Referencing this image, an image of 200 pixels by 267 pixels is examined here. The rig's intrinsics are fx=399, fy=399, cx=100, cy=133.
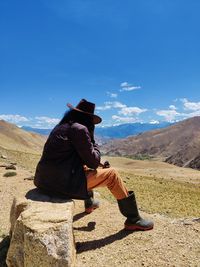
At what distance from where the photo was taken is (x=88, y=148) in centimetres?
801

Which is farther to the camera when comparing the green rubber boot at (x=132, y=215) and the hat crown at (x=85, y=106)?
the green rubber boot at (x=132, y=215)

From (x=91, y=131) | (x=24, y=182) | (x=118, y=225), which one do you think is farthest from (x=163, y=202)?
(x=91, y=131)

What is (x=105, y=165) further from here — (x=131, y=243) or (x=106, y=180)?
(x=131, y=243)

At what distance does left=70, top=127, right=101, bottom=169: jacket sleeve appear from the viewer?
796cm

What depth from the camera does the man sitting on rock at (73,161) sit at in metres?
8.02

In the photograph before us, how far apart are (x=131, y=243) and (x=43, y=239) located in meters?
2.56

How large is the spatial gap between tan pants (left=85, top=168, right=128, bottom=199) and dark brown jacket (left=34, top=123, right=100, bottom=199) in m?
0.21

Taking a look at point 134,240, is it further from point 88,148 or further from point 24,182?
point 24,182

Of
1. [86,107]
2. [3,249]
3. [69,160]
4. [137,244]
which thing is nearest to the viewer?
[69,160]

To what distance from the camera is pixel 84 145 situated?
797cm

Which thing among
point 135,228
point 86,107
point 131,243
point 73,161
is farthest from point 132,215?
point 86,107

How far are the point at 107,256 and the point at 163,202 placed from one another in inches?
543

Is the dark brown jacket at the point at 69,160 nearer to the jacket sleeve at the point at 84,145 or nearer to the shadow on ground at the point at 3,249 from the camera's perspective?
the jacket sleeve at the point at 84,145

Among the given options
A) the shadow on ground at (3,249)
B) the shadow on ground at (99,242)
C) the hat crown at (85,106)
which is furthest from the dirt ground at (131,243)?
the hat crown at (85,106)
